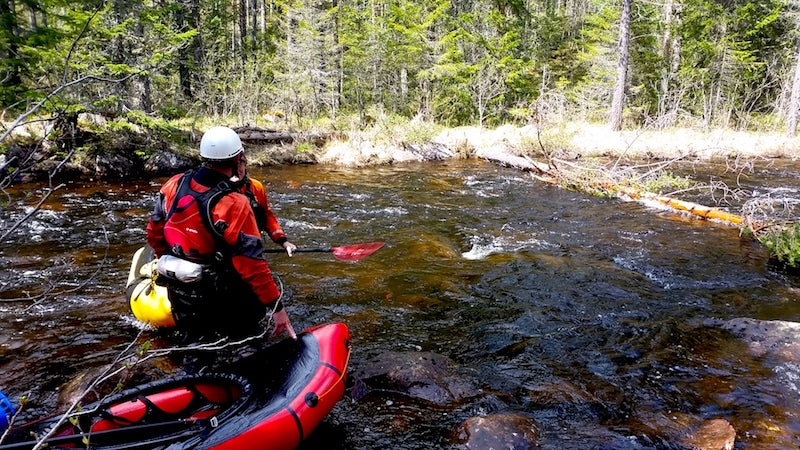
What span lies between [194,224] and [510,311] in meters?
3.42

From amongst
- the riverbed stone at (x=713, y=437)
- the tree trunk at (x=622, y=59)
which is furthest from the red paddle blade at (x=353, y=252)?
the tree trunk at (x=622, y=59)

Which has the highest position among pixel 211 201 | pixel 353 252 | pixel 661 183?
pixel 211 201

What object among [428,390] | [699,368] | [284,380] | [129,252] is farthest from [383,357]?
[129,252]

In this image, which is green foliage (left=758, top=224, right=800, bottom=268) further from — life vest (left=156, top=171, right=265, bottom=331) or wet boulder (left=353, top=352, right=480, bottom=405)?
life vest (left=156, top=171, right=265, bottom=331)

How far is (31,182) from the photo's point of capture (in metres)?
10.9

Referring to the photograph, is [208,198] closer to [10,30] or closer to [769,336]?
[769,336]

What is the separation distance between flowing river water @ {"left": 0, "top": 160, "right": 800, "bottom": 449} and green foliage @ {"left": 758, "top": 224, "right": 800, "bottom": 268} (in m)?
0.23

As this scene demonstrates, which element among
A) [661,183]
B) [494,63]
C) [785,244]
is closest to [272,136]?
[661,183]

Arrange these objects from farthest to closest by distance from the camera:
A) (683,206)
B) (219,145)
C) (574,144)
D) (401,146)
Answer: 1. (401,146)
2. (574,144)
3. (683,206)
4. (219,145)

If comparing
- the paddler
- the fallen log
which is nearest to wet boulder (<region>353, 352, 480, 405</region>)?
the paddler

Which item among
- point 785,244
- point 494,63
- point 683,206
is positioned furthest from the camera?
point 494,63

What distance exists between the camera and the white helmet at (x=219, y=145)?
10.4 feet

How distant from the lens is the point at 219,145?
125 inches

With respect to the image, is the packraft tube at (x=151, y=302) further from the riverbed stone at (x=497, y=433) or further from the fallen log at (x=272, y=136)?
the fallen log at (x=272, y=136)
